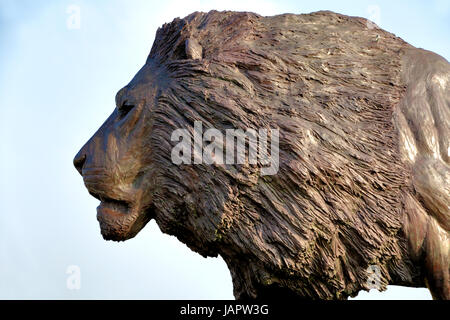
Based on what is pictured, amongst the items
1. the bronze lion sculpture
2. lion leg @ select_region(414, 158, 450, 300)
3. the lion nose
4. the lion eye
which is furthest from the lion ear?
lion leg @ select_region(414, 158, 450, 300)

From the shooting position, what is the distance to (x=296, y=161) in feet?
9.75

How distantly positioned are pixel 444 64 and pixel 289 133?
2.61 ft

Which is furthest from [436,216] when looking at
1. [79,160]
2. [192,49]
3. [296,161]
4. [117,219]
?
[79,160]

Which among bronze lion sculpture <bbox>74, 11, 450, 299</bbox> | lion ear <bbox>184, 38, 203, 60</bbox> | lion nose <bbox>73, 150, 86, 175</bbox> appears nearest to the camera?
bronze lion sculpture <bbox>74, 11, 450, 299</bbox>

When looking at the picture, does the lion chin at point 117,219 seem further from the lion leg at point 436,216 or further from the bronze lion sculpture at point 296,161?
the lion leg at point 436,216

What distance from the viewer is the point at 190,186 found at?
3104 millimetres

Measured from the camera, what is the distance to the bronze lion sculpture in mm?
3012

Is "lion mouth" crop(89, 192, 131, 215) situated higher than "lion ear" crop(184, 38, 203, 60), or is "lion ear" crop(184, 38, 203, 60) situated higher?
"lion ear" crop(184, 38, 203, 60)

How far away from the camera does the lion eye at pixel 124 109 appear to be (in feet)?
10.9

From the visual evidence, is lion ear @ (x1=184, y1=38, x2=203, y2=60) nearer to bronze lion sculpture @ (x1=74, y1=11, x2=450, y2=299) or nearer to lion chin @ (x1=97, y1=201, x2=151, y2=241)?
bronze lion sculpture @ (x1=74, y1=11, x2=450, y2=299)

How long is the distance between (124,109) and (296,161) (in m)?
0.80

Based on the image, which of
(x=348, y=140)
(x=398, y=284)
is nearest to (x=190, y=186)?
(x=348, y=140)

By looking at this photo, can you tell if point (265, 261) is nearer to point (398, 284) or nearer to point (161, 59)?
point (398, 284)

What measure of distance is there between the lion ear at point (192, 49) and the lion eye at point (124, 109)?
316mm
